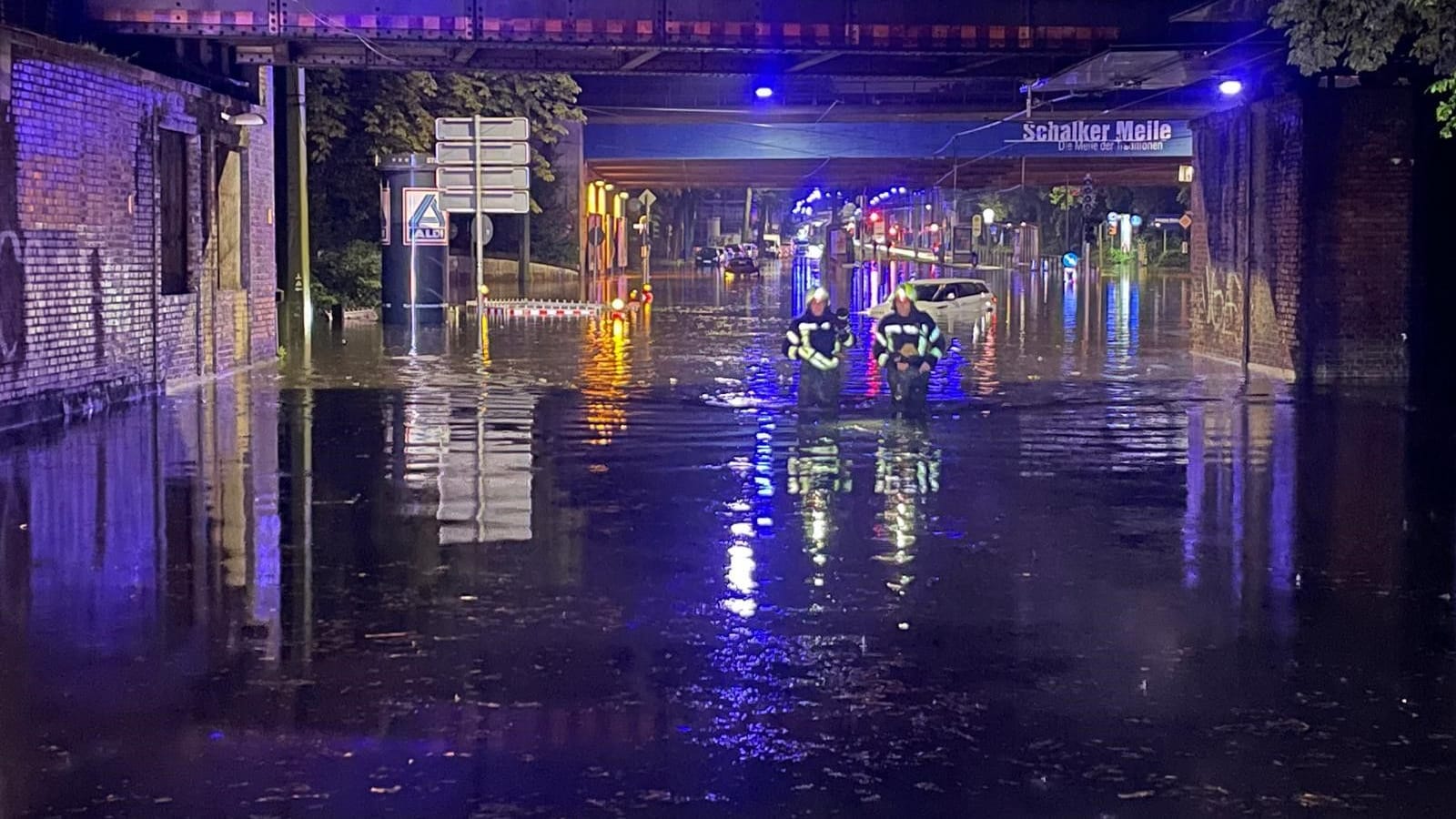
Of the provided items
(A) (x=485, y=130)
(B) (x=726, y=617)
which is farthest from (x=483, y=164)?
(B) (x=726, y=617)

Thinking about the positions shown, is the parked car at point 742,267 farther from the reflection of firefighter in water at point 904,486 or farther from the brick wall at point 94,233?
the reflection of firefighter in water at point 904,486

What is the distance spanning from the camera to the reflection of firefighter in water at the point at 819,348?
1775 cm

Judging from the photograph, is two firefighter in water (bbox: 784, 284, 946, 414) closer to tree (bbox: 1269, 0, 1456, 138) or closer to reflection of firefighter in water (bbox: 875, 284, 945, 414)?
reflection of firefighter in water (bbox: 875, 284, 945, 414)

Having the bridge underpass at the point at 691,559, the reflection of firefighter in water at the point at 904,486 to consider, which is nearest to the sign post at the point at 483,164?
the bridge underpass at the point at 691,559

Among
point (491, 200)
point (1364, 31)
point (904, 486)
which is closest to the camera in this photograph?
point (904, 486)

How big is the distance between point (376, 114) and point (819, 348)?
74.5ft

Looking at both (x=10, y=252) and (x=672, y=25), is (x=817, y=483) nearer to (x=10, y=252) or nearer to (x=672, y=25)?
(x=10, y=252)

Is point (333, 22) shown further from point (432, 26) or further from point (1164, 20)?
point (1164, 20)

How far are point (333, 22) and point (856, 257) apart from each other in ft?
327

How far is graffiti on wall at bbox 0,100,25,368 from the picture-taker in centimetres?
1545

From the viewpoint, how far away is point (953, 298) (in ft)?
126

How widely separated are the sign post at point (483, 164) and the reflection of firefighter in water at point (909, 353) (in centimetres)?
1209

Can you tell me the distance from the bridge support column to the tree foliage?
5.74 m

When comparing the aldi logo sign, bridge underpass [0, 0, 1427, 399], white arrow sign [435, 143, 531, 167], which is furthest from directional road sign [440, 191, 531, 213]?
bridge underpass [0, 0, 1427, 399]
